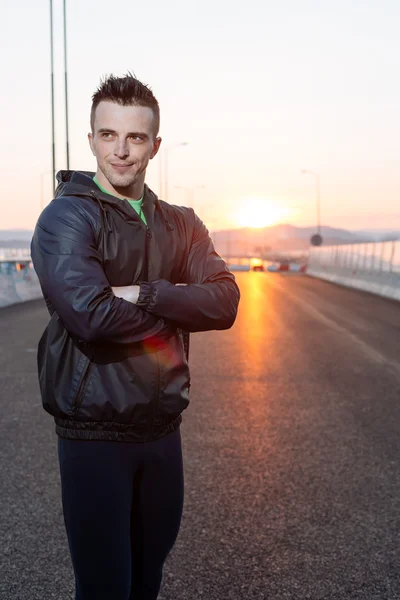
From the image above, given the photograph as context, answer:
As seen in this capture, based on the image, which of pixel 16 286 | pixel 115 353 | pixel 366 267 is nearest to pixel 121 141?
pixel 115 353

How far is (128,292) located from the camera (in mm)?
2842

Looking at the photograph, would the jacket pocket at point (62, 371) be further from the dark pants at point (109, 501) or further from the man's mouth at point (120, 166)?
the man's mouth at point (120, 166)

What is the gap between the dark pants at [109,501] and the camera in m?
2.69

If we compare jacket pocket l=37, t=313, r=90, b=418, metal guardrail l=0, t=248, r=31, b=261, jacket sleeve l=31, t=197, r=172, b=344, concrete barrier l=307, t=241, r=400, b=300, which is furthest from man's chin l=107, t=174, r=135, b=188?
metal guardrail l=0, t=248, r=31, b=261

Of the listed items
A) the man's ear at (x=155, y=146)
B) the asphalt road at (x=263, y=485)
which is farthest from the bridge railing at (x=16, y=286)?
the man's ear at (x=155, y=146)

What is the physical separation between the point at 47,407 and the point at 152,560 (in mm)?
697

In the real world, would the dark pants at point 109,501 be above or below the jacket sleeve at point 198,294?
below

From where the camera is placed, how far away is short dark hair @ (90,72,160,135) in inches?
109

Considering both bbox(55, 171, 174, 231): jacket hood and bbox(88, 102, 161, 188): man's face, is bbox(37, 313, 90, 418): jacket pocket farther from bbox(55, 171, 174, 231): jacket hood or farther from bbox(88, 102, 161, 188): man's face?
bbox(88, 102, 161, 188): man's face

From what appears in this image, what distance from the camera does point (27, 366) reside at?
1152cm

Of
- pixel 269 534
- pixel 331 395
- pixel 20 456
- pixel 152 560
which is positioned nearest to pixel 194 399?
pixel 331 395

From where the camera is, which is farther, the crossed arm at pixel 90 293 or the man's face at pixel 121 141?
the man's face at pixel 121 141

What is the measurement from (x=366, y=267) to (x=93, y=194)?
1330 inches

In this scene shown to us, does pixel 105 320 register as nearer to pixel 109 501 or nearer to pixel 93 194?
pixel 93 194
